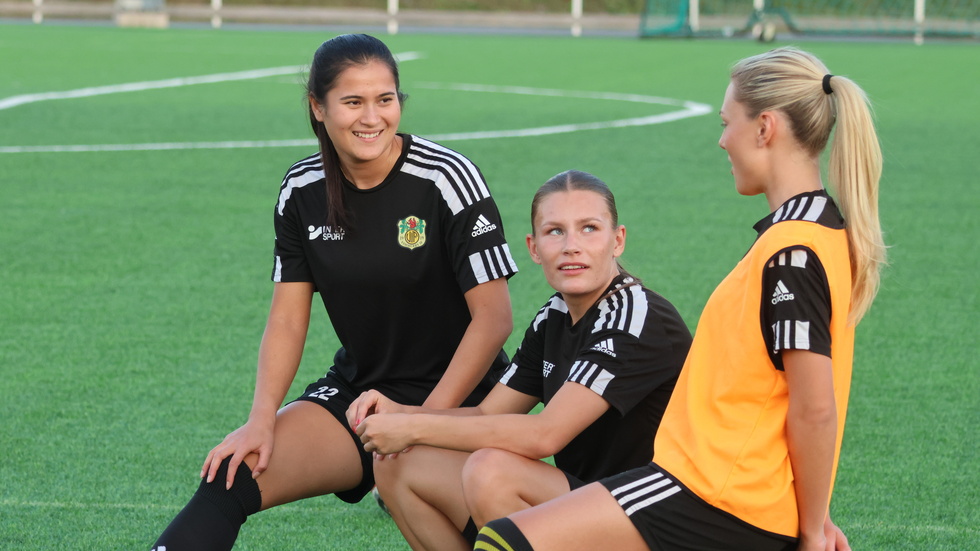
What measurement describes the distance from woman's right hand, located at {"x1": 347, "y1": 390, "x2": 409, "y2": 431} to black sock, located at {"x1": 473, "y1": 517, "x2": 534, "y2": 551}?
0.61m

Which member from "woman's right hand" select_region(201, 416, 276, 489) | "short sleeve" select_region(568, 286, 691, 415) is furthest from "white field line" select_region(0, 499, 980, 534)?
"short sleeve" select_region(568, 286, 691, 415)

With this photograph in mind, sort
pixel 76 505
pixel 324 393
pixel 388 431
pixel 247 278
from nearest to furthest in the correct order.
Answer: pixel 388 431 → pixel 324 393 → pixel 76 505 → pixel 247 278

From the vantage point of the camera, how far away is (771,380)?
252 cm

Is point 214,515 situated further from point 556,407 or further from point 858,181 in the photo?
point 858,181

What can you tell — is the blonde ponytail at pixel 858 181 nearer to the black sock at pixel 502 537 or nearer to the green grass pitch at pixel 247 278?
the black sock at pixel 502 537

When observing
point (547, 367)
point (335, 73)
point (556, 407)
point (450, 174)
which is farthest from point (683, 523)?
point (335, 73)

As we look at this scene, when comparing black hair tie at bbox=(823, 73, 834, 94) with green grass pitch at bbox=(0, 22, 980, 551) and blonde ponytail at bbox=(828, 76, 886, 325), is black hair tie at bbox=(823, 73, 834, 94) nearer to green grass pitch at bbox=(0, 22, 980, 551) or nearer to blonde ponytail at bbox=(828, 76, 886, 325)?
blonde ponytail at bbox=(828, 76, 886, 325)

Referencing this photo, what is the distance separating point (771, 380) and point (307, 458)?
1.30 m

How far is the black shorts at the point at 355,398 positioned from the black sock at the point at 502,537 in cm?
90

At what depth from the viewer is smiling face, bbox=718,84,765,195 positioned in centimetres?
265

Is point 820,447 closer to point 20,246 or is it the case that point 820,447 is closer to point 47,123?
point 20,246

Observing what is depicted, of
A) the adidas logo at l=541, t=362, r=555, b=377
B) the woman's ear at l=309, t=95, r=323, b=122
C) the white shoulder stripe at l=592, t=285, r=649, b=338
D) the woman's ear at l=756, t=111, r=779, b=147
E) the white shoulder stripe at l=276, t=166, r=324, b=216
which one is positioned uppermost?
the woman's ear at l=756, t=111, r=779, b=147

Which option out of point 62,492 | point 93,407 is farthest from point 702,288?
point 62,492

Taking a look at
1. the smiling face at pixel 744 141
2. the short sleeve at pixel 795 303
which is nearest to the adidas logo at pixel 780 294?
the short sleeve at pixel 795 303
